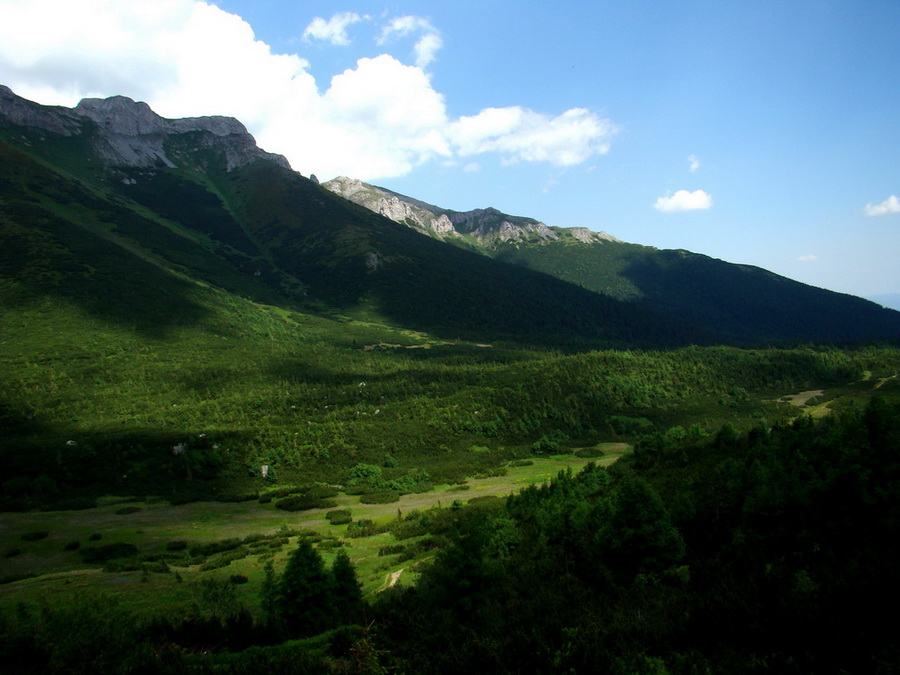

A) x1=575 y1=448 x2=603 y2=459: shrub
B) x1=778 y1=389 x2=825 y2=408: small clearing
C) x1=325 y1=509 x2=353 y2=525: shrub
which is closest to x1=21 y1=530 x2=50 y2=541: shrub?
x1=325 y1=509 x2=353 y2=525: shrub

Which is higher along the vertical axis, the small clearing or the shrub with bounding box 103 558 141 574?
the small clearing

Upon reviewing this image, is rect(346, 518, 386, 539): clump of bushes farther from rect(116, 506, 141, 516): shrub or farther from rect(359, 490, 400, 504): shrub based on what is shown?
rect(116, 506, 141, 516): shrub

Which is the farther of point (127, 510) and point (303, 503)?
point (303, 503)

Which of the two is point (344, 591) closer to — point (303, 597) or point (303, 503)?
point (303, 597)

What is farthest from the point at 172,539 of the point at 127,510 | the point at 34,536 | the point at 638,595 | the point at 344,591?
the point at 638,595

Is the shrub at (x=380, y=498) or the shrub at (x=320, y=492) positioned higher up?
the shrub at (x=380, y=498)

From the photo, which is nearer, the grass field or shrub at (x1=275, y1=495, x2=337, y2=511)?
the grass field

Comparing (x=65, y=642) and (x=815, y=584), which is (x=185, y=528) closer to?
(x=65, y=642)

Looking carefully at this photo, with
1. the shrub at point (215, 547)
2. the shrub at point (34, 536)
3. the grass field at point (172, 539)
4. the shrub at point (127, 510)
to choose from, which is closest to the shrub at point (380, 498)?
the grass field at point (172, 539)

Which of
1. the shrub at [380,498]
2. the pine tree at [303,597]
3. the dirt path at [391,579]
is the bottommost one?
the shrub at [380,498]

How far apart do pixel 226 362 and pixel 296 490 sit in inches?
2322

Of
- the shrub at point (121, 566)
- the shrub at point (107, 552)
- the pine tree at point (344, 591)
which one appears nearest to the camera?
the pine tree at point (344, 591)

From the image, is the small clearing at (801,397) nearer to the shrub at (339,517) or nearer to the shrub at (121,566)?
the shrub at (339,517)

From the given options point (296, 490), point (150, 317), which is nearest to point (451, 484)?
point (296, 490)
